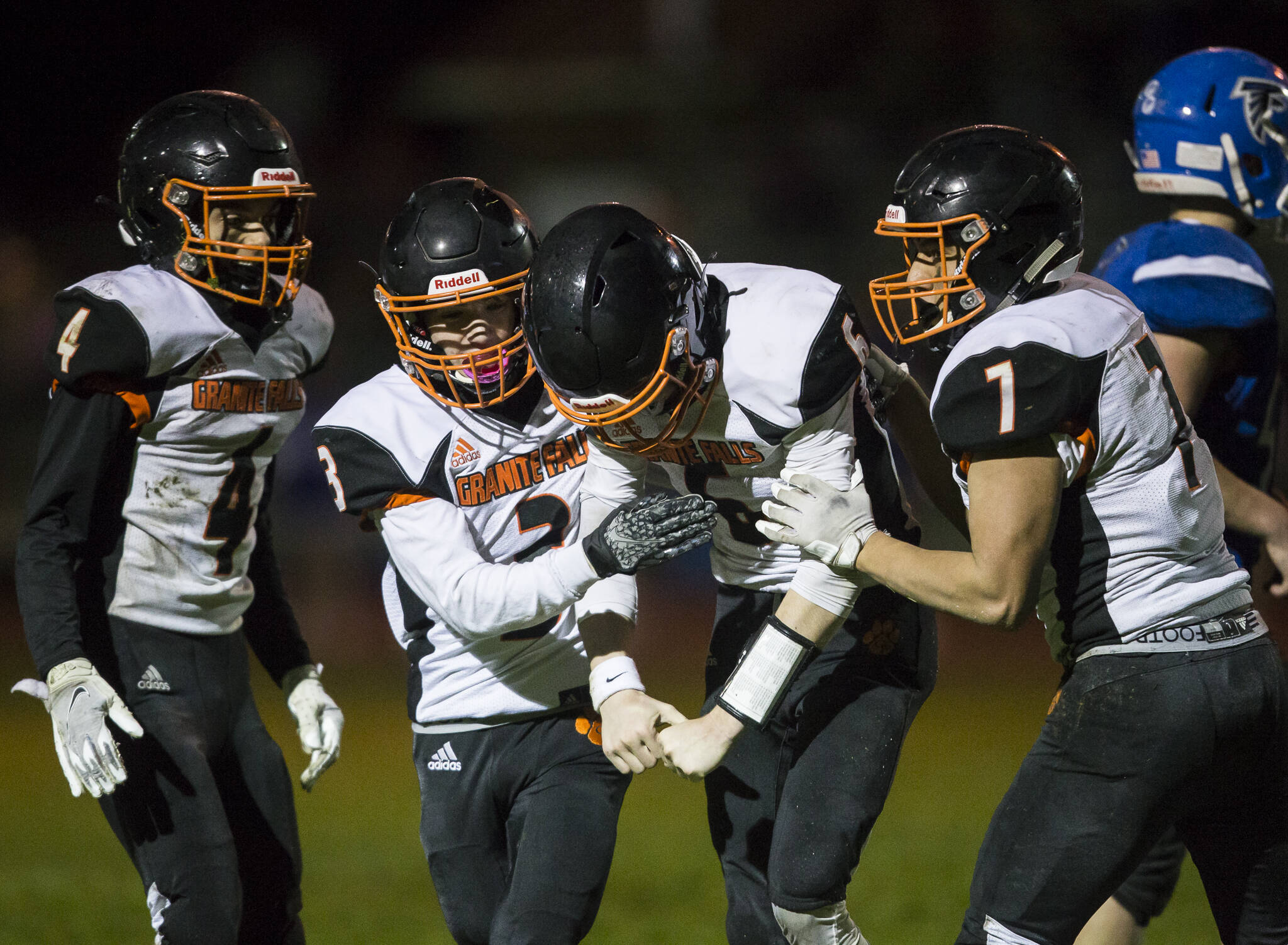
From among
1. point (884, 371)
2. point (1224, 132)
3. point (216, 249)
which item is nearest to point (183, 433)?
point (216, 249)

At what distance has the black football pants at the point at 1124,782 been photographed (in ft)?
7.20

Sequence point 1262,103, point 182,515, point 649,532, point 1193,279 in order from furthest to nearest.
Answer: point 1262,103
point 1193,279
point 182,515
point 649,532

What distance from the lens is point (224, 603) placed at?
3.12 metres

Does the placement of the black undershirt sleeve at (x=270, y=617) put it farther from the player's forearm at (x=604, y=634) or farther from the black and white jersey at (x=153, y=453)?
the player's forearm at (x=604, y=634)

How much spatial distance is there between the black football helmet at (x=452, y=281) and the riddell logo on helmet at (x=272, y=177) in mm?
398

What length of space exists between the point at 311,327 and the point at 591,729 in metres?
1.27

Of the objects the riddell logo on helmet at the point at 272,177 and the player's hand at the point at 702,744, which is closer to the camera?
the player's hand at the point at 702,744

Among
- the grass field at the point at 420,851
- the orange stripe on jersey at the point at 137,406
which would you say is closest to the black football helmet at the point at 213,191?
the orange stripe on jersey at the point at 137,406

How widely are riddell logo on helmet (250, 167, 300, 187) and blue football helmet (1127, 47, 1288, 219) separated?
2.25 metres

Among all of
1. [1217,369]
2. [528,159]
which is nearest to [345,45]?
[528,159]

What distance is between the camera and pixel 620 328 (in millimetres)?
2438

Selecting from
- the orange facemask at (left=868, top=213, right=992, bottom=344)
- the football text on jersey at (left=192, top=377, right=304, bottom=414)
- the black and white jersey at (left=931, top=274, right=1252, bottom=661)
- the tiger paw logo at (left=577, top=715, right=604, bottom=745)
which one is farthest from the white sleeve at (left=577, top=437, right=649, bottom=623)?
the football text on jersey at (left=192, top=377, right=304, bottom=414)

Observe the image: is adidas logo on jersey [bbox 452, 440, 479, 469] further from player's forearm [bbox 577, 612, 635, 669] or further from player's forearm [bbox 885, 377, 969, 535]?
player's forearm [bbox 885, 377, 969, 535]

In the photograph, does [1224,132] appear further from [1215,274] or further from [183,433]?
[183,433]
